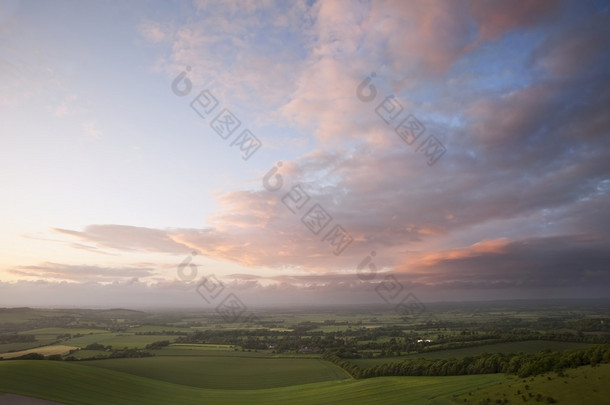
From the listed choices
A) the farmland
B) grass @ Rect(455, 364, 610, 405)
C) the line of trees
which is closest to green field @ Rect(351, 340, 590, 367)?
the farmland

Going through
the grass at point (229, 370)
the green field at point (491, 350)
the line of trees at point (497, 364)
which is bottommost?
the green field at point (491, 350)

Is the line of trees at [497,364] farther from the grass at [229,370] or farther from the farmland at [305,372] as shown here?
the grass at [229,370]

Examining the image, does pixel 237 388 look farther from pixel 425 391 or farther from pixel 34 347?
pixel 34 347

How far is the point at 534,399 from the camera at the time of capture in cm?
4603

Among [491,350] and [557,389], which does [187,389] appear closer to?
[557,389]

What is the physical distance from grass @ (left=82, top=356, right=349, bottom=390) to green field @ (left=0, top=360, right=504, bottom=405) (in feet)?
15.8

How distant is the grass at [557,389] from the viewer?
4394 cm

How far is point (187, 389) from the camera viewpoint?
71062 millimetres

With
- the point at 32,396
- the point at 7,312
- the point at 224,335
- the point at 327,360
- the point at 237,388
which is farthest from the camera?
the point at 7,312

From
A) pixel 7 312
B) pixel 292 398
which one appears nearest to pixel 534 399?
pixel 292 398

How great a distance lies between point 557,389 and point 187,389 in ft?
217

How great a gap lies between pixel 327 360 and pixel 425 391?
48484 millimetres

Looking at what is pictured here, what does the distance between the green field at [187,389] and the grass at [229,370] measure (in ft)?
15.8

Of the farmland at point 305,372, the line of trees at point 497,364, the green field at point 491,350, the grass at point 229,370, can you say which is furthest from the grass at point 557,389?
the green field at point 491,350
